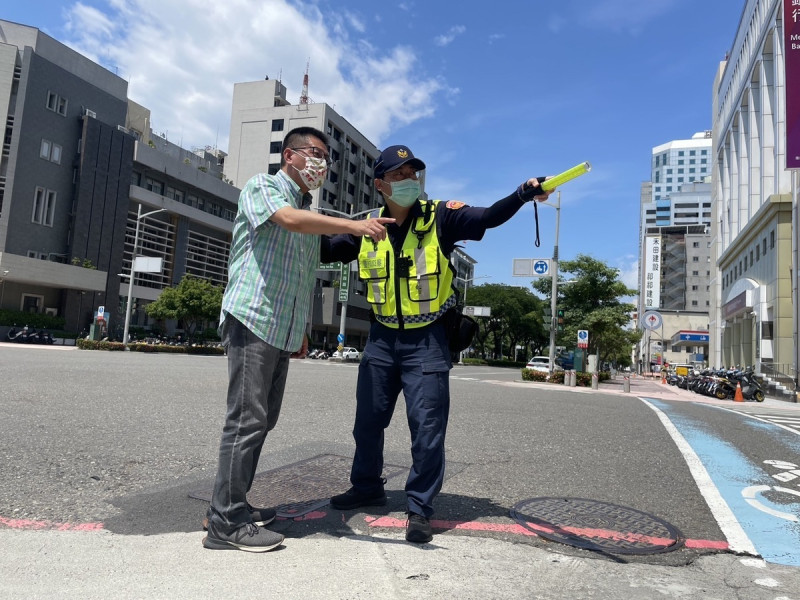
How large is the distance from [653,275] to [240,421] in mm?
119988

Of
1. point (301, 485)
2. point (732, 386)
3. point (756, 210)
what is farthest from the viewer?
point (756, 210)

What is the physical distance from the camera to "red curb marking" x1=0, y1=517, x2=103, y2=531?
2.88m

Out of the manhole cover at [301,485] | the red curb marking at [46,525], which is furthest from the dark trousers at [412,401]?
the red curb marking at [46,525]

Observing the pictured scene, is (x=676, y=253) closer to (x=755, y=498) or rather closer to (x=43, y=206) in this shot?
(x=43, y=206)

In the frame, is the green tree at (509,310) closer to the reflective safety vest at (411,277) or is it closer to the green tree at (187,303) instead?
the green tree at (187,303)

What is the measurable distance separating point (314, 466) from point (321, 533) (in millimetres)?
1591

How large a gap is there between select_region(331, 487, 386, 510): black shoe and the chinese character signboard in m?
118

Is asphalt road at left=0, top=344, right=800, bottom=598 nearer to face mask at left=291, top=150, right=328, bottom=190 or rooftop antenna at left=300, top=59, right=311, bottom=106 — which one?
face mask at left=291, top=150, right=328, bottom=190

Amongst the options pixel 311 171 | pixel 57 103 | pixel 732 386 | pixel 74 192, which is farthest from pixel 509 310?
pixel 311 171

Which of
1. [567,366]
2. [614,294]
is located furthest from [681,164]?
[614,294]

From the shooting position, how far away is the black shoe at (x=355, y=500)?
342cm

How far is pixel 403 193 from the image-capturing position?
340 cm

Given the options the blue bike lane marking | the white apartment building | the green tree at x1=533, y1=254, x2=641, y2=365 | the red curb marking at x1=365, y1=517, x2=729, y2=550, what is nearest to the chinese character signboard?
the white apartment building

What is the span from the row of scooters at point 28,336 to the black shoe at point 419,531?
132ft
